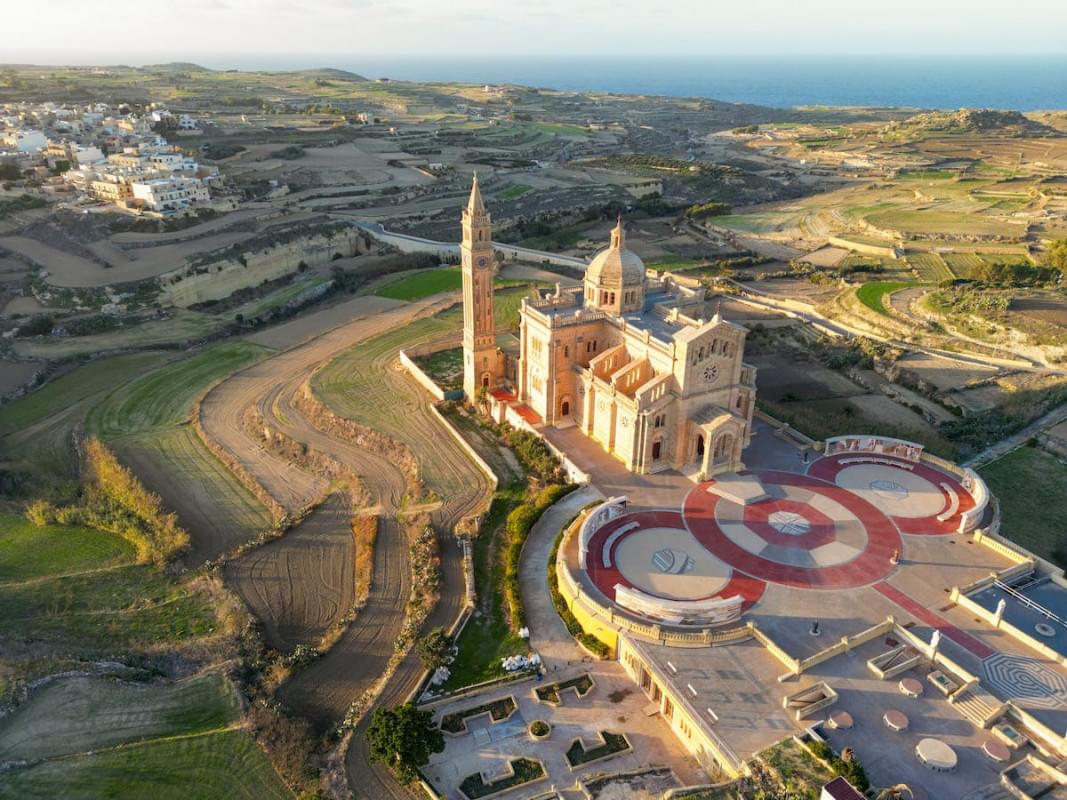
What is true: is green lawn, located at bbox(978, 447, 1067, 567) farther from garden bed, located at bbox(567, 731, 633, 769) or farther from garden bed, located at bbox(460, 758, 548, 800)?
garden bed, located at bbox(460, 758, 548, 800)

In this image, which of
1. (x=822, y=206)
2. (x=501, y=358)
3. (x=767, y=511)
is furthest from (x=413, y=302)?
(x=822, y=206)

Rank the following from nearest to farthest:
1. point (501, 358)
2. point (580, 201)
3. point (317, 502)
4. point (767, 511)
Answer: point (767, 511)
point (317, 502)
point (501, 358)
point (580, 201)

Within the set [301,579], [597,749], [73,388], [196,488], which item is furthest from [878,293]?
[73,388]

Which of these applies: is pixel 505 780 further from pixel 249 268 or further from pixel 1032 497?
pixel 249 268


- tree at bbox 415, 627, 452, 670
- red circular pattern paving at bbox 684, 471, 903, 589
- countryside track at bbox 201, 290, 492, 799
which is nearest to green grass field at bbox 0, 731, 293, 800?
countryside track at bbox 201, 290, 492, 799

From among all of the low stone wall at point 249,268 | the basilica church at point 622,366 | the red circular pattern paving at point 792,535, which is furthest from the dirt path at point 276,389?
the red circular pattern paving at point 792,535

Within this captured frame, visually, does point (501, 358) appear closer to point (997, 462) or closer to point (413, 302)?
point (413, 302)
